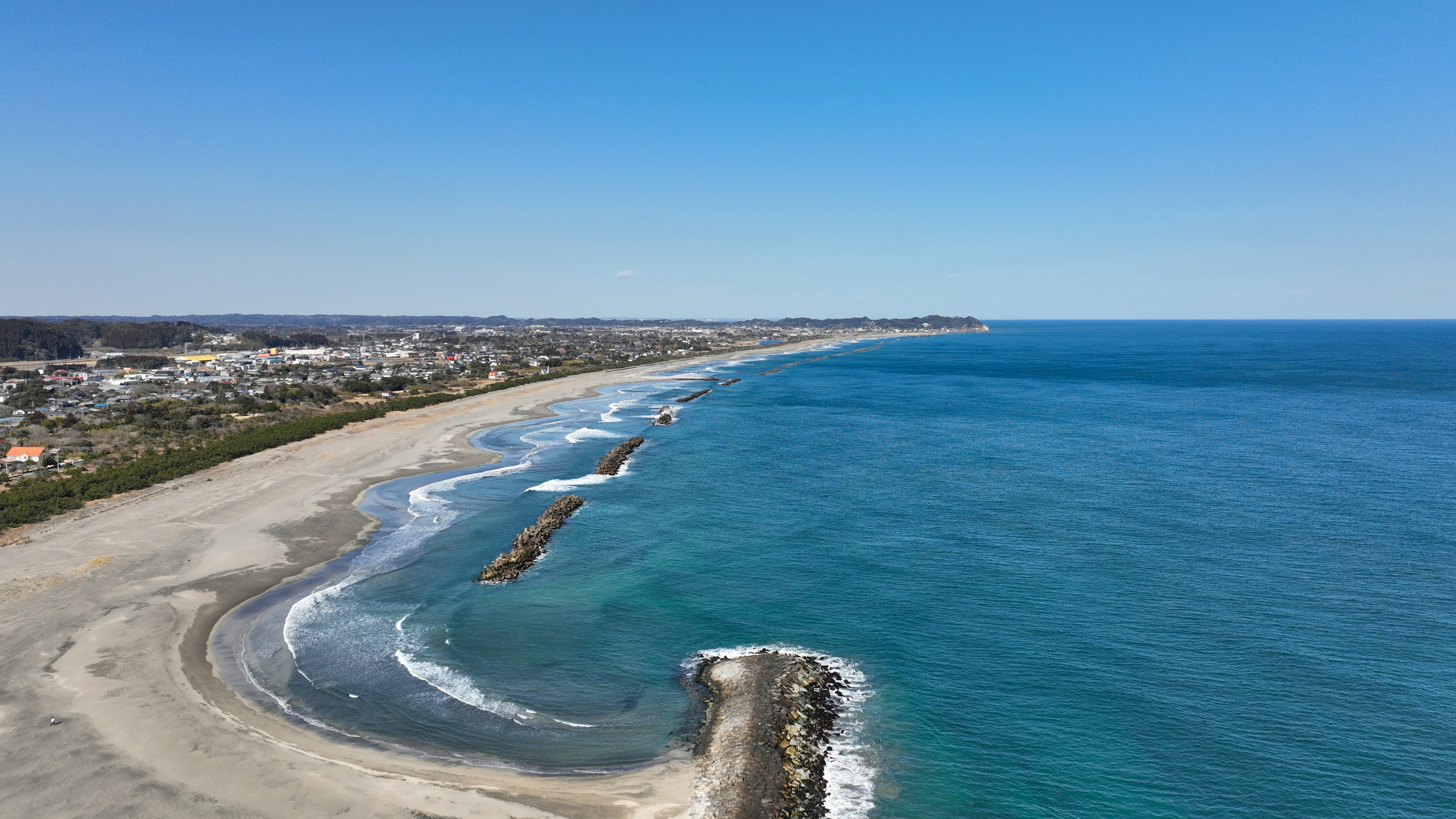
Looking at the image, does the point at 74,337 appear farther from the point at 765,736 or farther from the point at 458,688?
the point at 765,736

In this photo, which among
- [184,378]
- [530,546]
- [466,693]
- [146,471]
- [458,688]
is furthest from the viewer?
[184,378]

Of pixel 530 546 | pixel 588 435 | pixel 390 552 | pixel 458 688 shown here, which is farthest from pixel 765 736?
pixel 588 435

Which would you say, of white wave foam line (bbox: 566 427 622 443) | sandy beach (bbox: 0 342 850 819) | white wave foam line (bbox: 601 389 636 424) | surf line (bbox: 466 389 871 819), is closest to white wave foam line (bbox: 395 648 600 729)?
surf line (bbox: 466 389 871 819)

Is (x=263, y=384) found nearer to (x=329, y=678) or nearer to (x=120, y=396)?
(x=120, y=396)

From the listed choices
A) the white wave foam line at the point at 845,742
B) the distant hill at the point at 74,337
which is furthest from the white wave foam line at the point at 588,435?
the distant hill at the point at 74,337

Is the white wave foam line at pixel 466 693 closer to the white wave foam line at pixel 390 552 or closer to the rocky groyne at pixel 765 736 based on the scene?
the white wave foam line at pixel 390 552

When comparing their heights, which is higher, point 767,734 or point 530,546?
point 530,546

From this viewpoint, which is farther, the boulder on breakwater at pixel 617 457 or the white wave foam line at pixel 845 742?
the boulder on breakwater at pixel 617 457
